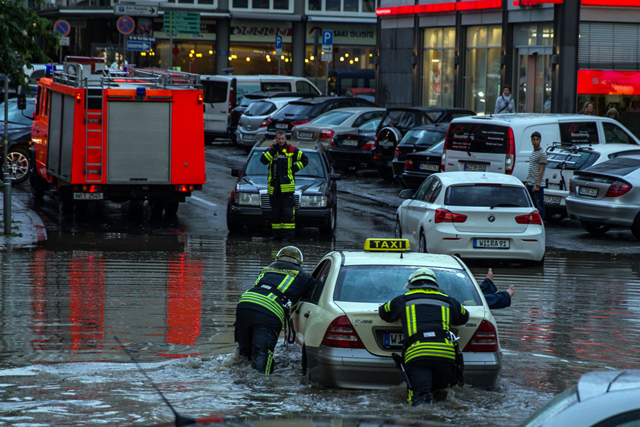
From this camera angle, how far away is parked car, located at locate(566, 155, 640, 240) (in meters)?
16.6

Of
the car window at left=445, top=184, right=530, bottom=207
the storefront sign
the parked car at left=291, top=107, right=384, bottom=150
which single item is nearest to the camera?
the car window at left=445, top=184, right=530, bottom=207

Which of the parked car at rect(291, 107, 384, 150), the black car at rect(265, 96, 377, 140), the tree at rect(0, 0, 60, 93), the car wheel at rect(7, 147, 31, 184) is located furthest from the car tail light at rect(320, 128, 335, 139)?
the tree at rect(0, 0, 60, 93)

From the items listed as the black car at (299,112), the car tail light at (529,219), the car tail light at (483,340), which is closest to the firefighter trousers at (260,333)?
the car tail light at (483,340)

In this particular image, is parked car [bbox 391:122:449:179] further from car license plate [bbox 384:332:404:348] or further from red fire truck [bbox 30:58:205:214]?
car license plate [bbox 384:332:404:348]

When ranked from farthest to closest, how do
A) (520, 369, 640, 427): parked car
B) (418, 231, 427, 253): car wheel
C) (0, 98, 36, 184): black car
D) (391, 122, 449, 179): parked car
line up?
(0, 98, 36, 184): black car → (391, 122, 449, 179): parked car → (418, 231, 427, 253): car wheel → (520, 369, 640, 427): parked car

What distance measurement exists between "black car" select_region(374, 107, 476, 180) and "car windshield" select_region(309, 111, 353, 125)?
70.4 inches

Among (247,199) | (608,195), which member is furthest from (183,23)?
(608,195)

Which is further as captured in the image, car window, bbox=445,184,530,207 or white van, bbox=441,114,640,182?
white van, bbox=441,114,640,182

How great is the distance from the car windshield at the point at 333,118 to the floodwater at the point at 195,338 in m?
11.9

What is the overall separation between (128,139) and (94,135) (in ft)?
1.96

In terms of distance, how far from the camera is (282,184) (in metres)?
16.4

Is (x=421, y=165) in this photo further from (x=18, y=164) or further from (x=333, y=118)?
(x=18, y=164)

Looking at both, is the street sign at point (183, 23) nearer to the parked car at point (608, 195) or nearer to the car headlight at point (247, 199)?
the car headlight at point (247, 199)

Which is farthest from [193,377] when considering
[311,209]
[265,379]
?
[311,209]
